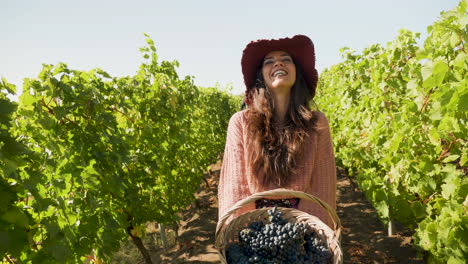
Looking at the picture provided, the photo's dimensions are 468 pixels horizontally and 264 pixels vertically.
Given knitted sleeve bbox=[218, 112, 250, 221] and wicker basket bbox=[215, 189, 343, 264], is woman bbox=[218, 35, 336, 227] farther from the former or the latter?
wicker basket bbox=[215, 189, 343, 264]

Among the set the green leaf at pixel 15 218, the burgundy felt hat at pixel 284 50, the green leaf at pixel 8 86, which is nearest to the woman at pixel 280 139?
the burgundy felt hat at pixel 284 50

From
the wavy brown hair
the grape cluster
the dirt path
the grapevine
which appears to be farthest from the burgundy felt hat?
the dirt path

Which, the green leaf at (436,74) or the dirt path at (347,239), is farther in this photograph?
the dirt path at (347,239)

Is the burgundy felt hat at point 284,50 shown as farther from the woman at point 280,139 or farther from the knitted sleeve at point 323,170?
the knitted sleeve at point 323,170

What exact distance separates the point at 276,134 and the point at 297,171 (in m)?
0.28

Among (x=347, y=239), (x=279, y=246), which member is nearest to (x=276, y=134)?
(x=279, y=246)

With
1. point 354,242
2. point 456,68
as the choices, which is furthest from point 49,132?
point 354,242

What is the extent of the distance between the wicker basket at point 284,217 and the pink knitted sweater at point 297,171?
0.29 meters

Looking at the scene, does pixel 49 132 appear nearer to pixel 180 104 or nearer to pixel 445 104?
pixel 180 104

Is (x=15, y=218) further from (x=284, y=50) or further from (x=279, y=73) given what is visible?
(x=284, y=50)

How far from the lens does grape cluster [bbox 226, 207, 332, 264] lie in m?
1.42

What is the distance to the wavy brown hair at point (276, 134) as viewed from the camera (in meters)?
1.97

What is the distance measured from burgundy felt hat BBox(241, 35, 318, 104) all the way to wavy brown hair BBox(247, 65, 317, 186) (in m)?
0.12

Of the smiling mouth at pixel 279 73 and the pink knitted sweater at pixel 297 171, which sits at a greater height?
the smiling mouth at pixel 279 73
